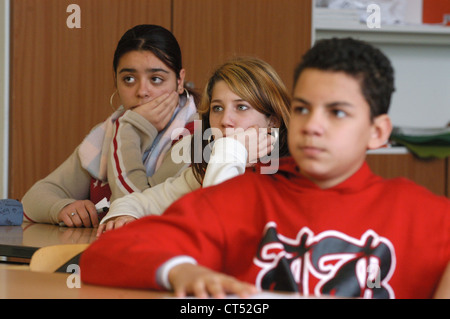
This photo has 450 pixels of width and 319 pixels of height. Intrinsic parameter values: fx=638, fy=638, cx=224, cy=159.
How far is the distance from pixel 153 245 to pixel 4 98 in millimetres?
2226

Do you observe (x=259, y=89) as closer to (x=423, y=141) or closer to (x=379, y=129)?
(x=379, y=129)

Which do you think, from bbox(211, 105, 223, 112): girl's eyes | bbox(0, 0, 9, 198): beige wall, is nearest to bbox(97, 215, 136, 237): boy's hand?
bbox(211, 105, 223, 112): girl's eyes

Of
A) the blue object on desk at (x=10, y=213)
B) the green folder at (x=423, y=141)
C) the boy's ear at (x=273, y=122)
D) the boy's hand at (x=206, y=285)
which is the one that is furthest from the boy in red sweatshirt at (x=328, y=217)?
the green folder at (x=423, y=141)

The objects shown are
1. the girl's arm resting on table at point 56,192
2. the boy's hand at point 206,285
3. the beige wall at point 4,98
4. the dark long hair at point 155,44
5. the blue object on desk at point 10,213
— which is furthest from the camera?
the beige wall at point 4,98

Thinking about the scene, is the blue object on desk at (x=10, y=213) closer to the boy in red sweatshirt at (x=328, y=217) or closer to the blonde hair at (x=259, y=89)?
the blonde hair at (x=259, y=89)

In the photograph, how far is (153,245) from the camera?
73cm

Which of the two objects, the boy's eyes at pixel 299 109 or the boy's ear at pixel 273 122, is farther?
the boy's ear at pixel 273 122

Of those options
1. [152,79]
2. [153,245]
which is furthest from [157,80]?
[153,245]

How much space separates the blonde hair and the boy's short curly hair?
0.64m

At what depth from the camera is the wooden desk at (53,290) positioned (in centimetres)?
65

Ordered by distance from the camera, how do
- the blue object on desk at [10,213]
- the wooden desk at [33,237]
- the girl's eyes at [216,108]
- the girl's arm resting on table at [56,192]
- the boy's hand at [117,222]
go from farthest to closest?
1. the girl's arm resting on table at [56,192]
2. the blue object on desk at [10,213]
3. the girl's eyes at [216,108]
4. the boy's hand at [117,222]
5. the wooden desk at [33,237]

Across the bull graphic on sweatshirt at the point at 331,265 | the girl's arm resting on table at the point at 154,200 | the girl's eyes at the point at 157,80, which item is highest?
the girl's eyes at the point at 157,80

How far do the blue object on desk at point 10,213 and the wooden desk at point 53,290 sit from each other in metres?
0.95
